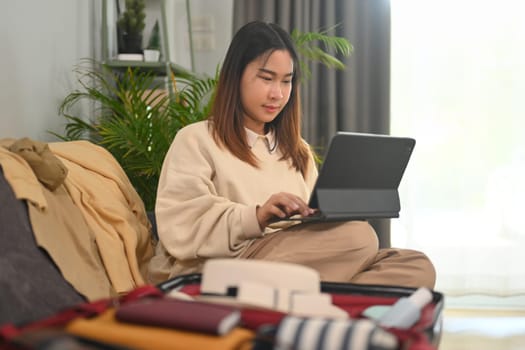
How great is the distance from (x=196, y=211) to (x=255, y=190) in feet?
0.68

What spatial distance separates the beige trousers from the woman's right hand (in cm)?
7

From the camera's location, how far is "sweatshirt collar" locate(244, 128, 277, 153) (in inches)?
85.6

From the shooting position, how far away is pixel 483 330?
3.04 meters

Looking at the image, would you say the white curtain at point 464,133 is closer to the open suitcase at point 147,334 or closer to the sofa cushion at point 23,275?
the sofa cushion at point 23,275

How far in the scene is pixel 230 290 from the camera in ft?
3.29

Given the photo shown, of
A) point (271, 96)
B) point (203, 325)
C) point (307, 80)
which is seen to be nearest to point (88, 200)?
point (271, 96)

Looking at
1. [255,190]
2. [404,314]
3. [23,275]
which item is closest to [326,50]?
[255,190]

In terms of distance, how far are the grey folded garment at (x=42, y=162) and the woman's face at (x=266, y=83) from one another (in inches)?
24.2

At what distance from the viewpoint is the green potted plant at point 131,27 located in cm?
315

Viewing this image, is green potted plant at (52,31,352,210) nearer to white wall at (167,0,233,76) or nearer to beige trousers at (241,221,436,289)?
white wall at (167,0,233,76)

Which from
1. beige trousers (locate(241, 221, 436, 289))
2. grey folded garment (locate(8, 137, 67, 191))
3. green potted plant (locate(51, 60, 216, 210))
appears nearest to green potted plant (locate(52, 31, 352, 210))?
green potted plant (locate(51, 60, 216, 210))

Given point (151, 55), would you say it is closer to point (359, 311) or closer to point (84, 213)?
point (84, 213)

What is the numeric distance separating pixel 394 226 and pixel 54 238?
249 cm

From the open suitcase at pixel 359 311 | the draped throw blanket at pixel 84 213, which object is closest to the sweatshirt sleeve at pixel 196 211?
the draped throw blanket at pixel 84 213
